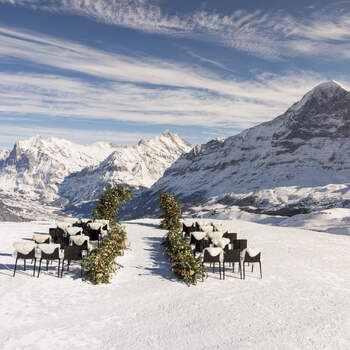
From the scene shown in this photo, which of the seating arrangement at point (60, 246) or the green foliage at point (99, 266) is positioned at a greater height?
the seating arrangement at point (60, 246)

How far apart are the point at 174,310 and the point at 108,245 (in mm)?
7197

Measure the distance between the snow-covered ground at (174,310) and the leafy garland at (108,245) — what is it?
0.53 meters

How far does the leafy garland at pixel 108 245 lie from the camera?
1518 centimetres

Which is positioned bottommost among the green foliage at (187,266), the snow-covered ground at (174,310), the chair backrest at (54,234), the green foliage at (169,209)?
the snow-covered ground at (174,310)

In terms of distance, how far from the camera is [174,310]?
1209 centimetres

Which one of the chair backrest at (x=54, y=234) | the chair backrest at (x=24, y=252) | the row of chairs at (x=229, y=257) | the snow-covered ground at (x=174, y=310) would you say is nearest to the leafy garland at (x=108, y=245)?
the snow-covered ground at (x=174, y=310)

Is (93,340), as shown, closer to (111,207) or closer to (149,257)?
(149,257)

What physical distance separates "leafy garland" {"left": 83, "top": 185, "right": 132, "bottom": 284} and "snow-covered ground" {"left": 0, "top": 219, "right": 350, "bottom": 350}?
1.74 feet

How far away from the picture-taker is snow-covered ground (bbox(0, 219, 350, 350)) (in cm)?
973

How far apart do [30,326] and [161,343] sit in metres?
4.12

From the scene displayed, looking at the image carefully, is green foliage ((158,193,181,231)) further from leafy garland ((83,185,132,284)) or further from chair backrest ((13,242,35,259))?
chair backrest ((13,242,35,259))

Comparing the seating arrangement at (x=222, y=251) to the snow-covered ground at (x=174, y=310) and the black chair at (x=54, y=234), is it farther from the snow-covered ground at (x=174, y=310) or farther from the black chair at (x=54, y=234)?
the black chair at (x=54, y=234)

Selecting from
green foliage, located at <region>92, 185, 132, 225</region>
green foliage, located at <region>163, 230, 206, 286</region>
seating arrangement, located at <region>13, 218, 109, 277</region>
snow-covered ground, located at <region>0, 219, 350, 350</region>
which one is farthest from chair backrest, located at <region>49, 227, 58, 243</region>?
green foliage, located at <region>163, 230, 206, 286</region>

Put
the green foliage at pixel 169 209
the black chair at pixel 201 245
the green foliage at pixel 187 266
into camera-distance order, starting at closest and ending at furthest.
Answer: the green foliage at pixel 187 266
the black chair at pixel 201 245
the green foliage at pixel 169 209
